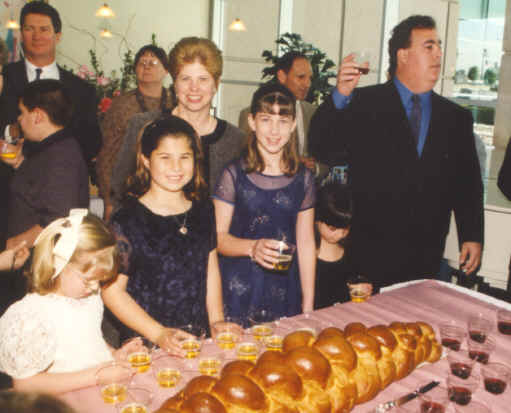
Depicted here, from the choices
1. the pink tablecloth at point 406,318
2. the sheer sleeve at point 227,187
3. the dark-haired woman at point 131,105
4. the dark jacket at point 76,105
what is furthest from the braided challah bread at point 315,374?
the dark-haired woman at point 131,105

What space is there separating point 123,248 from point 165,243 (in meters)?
0.17

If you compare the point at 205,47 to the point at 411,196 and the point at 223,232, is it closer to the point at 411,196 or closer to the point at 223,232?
the point at 223,232

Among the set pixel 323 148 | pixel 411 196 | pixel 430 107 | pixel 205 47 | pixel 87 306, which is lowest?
pixel 87 306

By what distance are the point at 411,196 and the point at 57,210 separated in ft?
5.72

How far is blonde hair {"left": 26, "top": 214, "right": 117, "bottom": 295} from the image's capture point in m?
1.50

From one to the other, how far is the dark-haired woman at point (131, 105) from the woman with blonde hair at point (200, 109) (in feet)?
5.03

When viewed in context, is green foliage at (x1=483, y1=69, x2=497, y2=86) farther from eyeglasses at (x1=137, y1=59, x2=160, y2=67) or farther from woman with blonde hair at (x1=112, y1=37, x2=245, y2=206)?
woman with blonde hair at (x1=112, y1=37, x2=245, y2=206)

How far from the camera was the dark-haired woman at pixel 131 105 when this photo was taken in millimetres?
4086

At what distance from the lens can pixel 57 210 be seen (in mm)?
2463

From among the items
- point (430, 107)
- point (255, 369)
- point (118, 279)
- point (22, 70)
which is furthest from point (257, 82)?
point (255, 369)

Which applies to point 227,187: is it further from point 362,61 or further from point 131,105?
point 131,105

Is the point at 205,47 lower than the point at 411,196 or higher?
higher

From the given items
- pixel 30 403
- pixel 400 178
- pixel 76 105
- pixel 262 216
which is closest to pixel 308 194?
pixel 262 216

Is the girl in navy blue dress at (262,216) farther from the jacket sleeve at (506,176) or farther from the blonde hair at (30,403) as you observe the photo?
the blonde hair at (30,403)
